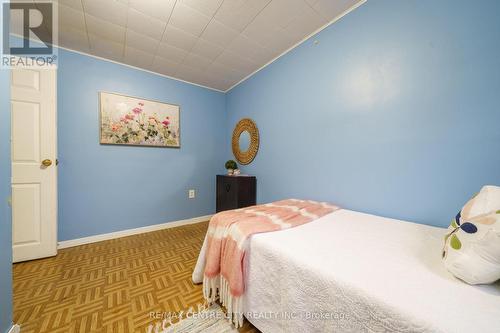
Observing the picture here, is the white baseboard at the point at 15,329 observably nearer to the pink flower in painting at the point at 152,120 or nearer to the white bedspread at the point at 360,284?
the white bedspread at the point at 360,284

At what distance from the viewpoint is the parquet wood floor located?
1.14m

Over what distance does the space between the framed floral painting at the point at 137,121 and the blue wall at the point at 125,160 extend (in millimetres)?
90

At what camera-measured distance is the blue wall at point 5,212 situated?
951 mm

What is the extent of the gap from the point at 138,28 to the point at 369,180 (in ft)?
9.05

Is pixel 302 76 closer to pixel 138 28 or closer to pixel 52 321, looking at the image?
pixel 138 28

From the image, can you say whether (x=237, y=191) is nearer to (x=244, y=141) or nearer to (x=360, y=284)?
(x=244, y=141)

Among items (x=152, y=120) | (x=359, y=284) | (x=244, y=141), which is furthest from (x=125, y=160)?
(x=359, y=284)

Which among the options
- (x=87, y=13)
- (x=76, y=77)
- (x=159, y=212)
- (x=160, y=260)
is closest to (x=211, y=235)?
(x=160, y=260)

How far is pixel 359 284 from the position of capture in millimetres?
651

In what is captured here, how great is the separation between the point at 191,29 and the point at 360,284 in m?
2.49

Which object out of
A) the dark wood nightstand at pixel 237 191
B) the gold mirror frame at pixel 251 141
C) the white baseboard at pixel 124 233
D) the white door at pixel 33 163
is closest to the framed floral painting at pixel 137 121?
the white door at pixel 33 163

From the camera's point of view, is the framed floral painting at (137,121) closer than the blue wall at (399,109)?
No

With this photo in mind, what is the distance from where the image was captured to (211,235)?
4.36ft

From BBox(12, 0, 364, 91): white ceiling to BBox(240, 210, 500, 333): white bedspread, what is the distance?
1.95 metres
